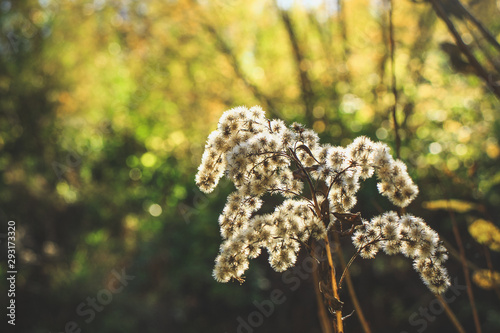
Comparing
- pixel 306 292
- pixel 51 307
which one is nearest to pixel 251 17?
pixel 306 292

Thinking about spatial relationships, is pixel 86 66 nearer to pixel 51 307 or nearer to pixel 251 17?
pixel 251 17

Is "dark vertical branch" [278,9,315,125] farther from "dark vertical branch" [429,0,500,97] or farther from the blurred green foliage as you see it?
"dark vertical branch" [429,0,500,97]

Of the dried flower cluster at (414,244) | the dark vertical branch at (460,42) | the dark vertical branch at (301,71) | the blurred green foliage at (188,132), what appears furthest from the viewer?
the dark vertical branch at (301,71)

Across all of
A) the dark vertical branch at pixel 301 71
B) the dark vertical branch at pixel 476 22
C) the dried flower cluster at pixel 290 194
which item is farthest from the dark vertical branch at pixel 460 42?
the dark vertical branch at pixel 301 71

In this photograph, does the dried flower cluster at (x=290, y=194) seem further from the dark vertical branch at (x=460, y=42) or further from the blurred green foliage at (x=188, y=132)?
the blurred green foliage at (x=188, y=132)

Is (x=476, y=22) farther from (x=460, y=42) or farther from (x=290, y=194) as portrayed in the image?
(x=290, y=194)

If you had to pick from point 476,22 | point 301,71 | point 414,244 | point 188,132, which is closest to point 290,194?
point 414,244

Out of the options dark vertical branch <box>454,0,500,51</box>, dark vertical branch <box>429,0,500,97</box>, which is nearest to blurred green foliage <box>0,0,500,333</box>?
dark vertical branch <box>454,0,500,51</box>
